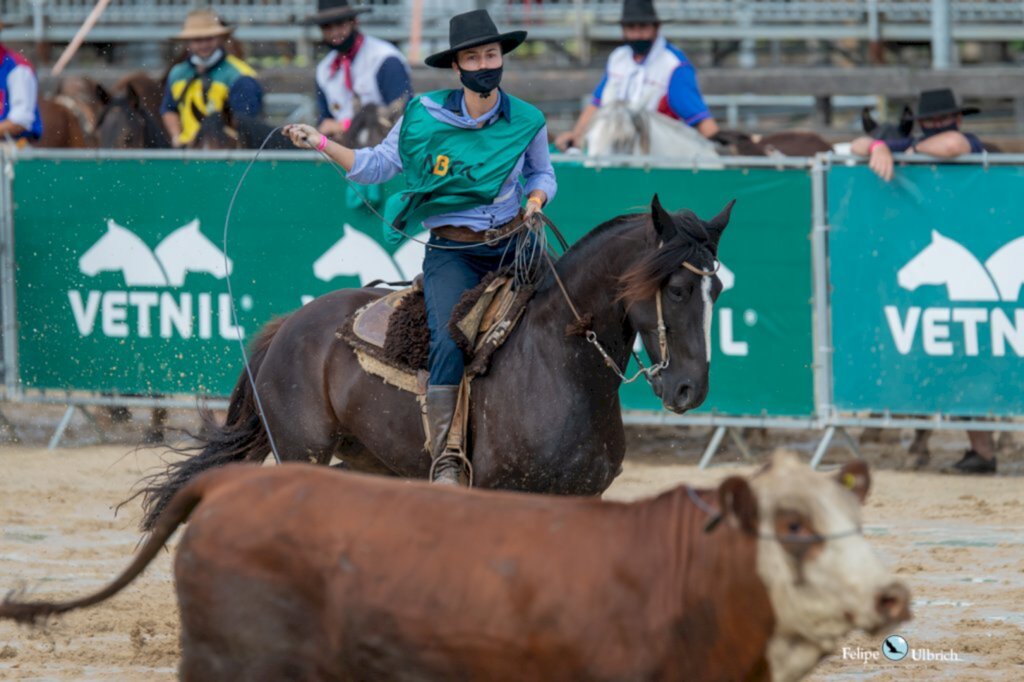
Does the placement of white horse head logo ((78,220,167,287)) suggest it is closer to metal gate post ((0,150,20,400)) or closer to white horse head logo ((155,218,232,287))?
white horse head logo ((155,218,232,287))

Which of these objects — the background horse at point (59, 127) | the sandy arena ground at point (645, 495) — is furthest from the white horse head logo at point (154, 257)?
the background horse at point (59, 127)

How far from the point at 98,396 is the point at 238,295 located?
1349 mm

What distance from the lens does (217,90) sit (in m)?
13.2

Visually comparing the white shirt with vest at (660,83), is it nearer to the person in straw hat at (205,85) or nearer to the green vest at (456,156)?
the person in straw hat at (205,85)

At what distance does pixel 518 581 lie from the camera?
12.8 ft

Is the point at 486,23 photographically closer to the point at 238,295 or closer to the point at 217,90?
the point at 238,295

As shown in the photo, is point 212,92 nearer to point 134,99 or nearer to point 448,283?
point 134,99

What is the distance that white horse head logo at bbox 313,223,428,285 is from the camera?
10602 millimetres

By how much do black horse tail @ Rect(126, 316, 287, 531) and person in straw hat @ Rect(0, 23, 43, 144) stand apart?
6664 mm

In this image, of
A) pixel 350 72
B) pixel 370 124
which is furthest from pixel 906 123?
pixel 350 72

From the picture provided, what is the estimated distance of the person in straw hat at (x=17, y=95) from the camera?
1320cm

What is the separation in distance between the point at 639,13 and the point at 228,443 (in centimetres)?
697

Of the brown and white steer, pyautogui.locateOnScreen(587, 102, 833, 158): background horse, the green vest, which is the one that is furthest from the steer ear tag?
pyautogui.locateOnScreen(587, 102, 833, 158): background horse

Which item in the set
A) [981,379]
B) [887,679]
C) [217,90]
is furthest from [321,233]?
[887,679]
